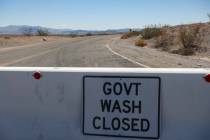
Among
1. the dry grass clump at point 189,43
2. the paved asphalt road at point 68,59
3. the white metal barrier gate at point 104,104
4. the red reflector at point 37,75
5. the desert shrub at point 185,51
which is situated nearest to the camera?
the white metal barrier gate at point 104,104

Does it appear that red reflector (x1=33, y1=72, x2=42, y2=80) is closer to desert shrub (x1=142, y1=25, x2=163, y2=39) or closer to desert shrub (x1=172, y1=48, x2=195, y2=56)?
desert shrub (x1=172, y1=48, x2=195, y2=56)

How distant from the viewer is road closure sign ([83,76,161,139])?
13.1ft

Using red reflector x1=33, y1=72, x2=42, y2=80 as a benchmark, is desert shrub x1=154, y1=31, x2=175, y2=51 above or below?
below

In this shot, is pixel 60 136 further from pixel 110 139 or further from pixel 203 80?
pixel 203 80

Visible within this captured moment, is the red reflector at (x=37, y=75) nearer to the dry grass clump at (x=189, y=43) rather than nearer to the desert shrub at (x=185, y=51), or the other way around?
the desert shrub at (x=185, y=51)

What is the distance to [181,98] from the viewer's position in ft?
13.0

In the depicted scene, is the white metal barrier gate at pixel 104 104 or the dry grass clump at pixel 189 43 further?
the dry grass clump at pixel 189 43

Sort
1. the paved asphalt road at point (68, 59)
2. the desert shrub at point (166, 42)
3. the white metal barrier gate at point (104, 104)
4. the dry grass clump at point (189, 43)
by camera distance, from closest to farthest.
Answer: the white metal barrier gate at point (104, 104), the paved asphalt road at point (68, 59), the dry grass clump at point (189, 43), the desert shrub at point (166, 42)

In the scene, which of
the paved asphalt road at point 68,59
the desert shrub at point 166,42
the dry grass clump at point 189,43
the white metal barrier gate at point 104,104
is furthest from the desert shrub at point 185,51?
the white metal barrier gate at point 104,104

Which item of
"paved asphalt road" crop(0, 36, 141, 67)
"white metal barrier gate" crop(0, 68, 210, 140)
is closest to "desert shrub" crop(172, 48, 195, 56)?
"paved asphalt road" crop(0, 36, 141, 67)

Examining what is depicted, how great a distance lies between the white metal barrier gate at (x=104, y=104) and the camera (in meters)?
3.96

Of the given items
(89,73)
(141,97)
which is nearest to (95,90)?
(89,73)

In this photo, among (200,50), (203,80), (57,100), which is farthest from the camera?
(200,50)

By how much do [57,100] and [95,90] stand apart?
15.3 inches
